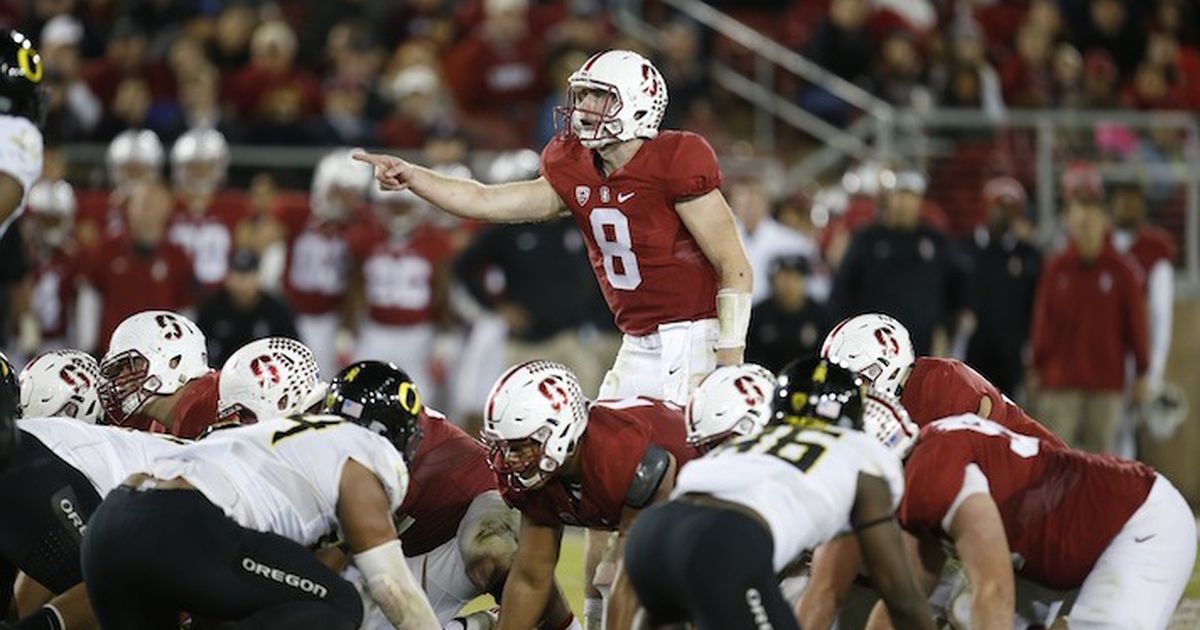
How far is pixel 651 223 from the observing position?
293 inches

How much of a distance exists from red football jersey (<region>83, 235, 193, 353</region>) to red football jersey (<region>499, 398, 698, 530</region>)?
5947 millimetres

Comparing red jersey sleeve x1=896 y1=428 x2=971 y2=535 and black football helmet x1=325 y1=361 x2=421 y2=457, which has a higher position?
black football helmet x1=325 y1=361 x2=421 y2=457

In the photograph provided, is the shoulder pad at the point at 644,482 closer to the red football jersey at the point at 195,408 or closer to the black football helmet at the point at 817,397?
the black football helmet at the point at 817,397

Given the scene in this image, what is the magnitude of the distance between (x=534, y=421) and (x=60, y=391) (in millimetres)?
2082

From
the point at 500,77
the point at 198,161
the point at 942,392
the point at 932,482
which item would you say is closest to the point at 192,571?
the point at 932,482

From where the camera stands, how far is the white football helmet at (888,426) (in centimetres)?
613

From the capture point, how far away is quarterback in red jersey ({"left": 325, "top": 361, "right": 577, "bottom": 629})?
23.1 feet

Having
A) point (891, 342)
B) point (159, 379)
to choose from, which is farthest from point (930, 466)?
point (159, 379)

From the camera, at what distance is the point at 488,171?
14.4 metres

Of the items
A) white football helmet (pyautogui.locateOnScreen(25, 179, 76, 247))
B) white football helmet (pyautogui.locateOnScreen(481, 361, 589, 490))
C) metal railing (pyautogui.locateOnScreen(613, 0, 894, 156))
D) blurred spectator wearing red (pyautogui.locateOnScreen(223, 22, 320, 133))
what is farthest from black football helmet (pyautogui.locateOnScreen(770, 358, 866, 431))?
blurred spectator wearing red (pyautogui.locateOnScreen(223, 22, 320, 133))

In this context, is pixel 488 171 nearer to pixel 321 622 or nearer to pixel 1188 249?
pixel 1188 249

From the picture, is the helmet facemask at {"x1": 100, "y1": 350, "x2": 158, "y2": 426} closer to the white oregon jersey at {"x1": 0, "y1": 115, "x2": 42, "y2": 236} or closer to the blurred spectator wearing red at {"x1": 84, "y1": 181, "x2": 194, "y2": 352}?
the white oregon jersey at {"x1": 0, "y1": 115, "x2": 42, "y2": 236}

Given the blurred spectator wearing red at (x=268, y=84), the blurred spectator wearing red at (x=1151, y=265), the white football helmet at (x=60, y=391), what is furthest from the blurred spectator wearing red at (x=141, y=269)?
the blurred spectator wearing red at (x=1151, y=265)

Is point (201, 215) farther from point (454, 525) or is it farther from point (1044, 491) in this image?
point (1044, 491)
